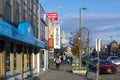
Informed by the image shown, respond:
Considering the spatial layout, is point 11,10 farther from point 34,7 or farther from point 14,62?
point 34,7

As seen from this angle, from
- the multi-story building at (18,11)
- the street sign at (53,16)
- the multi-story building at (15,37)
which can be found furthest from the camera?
the street sign at (53,16)

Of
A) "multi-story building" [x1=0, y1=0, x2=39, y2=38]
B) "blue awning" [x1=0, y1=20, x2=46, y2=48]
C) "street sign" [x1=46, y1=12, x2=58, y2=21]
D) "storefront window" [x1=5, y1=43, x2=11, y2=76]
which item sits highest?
"street sign" [x1=46, y1=12, x2=58, y2=21]

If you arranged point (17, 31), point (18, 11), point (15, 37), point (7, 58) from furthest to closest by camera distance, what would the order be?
1. point (18, 11)
2. point (7, 58)
3. point (17, 31)
4. point (15, 37)

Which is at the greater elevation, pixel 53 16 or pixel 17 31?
pixel 53 16

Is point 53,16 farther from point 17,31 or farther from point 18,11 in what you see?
point 17,31

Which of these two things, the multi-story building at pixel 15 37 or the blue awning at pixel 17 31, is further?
the multi-story building at pixel 15 37

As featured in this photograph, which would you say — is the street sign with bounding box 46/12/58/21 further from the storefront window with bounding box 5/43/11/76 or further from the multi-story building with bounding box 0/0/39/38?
the storefront window with bounding box 5/43/11/76

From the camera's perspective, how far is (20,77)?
82.8 feet

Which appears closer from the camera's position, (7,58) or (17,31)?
(17,31)

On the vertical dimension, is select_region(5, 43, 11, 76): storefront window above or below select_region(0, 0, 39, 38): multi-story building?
below

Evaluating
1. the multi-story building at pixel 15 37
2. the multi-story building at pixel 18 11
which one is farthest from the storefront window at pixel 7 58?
the multi-story building at pixel 18 11

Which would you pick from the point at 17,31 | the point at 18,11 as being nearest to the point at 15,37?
the point at 17,31

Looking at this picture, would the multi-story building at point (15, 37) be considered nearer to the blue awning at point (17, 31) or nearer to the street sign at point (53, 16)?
the blue awning at point (17, 31)

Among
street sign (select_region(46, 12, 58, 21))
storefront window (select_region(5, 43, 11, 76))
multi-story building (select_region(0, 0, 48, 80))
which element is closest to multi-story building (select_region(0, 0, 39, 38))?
multi-story building (select_region(0, 0, 48, 80))
